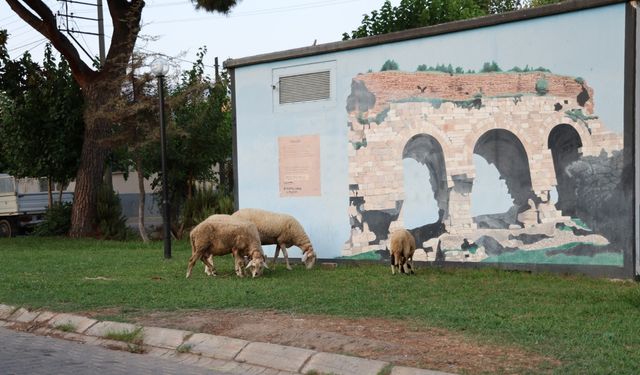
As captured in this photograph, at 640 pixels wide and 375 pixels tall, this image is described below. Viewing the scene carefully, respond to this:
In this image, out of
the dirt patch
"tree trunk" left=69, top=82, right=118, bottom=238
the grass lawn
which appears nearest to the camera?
the dirt patch

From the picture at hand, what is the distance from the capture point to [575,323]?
8.65 meters

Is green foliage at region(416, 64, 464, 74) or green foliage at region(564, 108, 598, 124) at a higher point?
green foliage at region(416, 64, 464, 74)

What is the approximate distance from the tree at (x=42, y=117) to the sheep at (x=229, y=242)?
577 inches

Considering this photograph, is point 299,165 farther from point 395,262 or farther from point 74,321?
point 74,321

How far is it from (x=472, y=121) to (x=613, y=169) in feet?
9.10

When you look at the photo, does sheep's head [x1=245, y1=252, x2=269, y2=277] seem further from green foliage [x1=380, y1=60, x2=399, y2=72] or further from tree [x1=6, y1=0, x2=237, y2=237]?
tree [x1=6, y1=0, x2=237, y2=237]

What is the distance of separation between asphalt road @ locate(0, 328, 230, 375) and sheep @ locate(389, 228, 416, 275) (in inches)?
244

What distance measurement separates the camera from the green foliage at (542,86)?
533 inches

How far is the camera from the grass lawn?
25.8 feet

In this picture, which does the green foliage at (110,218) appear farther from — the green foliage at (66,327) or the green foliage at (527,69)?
the green foliage at (66,327)

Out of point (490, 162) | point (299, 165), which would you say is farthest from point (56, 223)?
point (490, 162)

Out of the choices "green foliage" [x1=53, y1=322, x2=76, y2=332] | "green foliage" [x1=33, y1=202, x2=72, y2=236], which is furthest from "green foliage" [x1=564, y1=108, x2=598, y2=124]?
"green foliage" [x1=33, y1=202, x2=72, y2=236]

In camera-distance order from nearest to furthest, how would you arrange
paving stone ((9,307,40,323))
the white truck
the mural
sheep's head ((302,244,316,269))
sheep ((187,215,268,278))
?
paving stone ((9,307,40,323)), the mural, sheep ((187,215,268,278)), sheep's head ((302,244,316,269)), the white truck

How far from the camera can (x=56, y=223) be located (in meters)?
27.9
